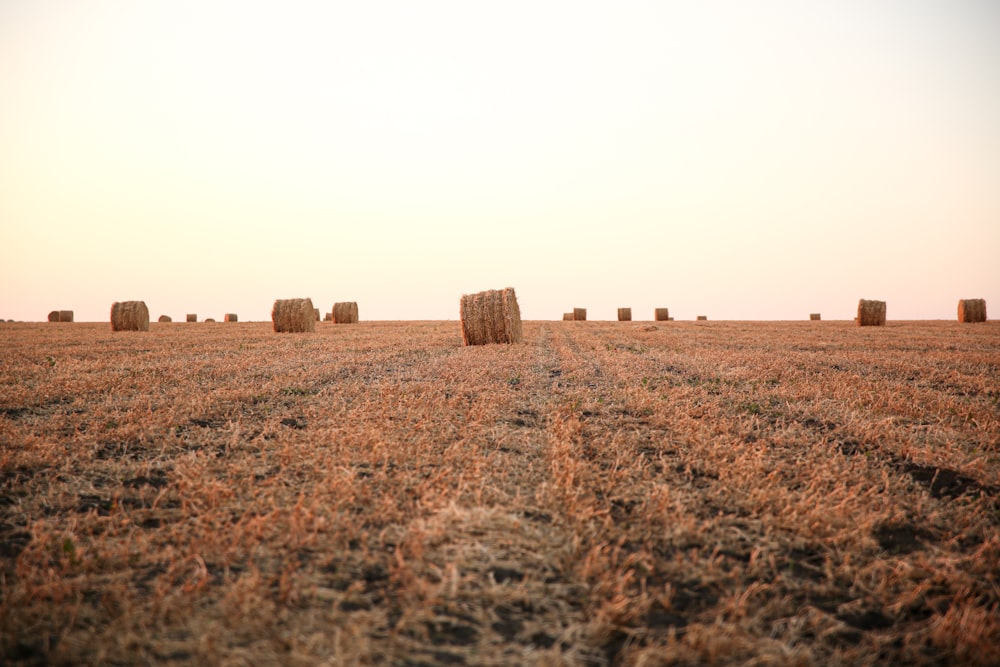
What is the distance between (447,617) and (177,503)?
93.1 inches

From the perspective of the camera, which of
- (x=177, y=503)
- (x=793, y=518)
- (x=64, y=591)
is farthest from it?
(x=177, y=503)

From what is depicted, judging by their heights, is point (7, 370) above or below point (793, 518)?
above

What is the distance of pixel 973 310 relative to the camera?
97.8 ft

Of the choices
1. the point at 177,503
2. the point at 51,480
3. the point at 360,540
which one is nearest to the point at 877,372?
the point at 360,540

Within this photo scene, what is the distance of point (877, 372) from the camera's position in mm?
10086

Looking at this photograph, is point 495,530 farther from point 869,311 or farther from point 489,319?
point 869,311

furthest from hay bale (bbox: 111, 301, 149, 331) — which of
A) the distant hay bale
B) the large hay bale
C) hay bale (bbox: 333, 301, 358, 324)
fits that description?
the distant hay bale

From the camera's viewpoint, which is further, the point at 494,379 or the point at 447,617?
the point at 494,379

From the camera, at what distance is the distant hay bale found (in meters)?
29.7

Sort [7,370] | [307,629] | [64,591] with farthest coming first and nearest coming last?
[7,370] → [64,591] → [307,629]

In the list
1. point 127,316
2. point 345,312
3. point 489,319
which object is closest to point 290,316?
point 127,316

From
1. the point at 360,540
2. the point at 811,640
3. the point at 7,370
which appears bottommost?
the point at 811,640

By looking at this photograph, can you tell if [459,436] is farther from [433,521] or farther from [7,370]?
[7,370]

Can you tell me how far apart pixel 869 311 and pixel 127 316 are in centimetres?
3610
